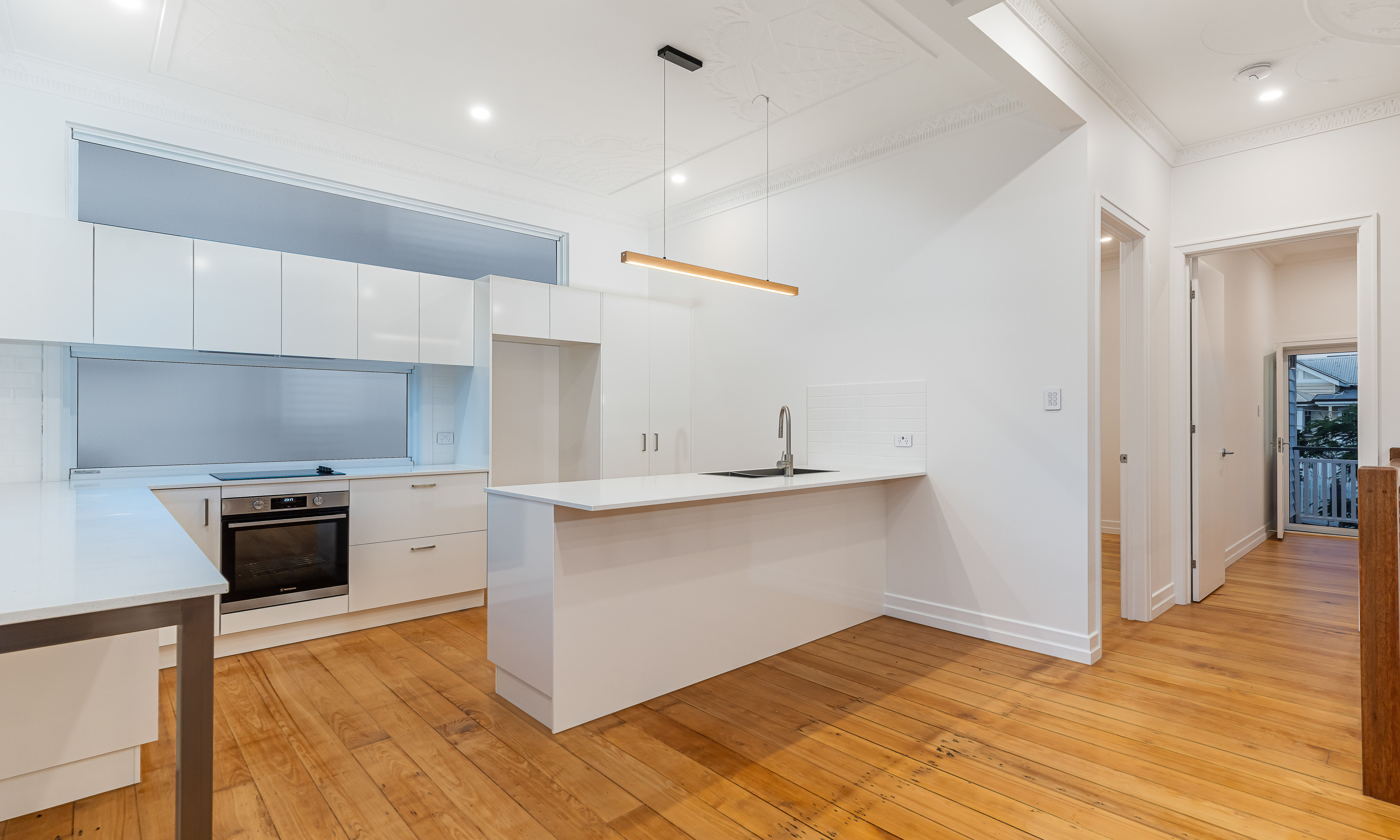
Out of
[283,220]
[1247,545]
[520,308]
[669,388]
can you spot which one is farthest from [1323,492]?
[283,220]

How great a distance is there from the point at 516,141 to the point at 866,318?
238cm

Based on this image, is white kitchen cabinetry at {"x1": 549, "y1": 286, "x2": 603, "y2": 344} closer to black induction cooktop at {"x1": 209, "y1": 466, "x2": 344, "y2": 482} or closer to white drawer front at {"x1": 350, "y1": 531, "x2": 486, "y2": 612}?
white drawer front at {"x1": 350, "y1": 531, "x2": 486, "y2": 612}

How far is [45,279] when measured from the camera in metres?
2.93

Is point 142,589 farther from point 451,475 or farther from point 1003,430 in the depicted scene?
point 1003,430

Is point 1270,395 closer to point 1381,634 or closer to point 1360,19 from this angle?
point 1360,19

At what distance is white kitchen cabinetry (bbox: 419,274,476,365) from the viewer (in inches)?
159

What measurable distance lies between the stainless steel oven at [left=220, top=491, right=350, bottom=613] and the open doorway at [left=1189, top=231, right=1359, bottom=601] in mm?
4957

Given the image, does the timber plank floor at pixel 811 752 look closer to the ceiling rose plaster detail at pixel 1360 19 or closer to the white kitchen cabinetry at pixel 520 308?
the white kitchen cabinetry at pixel 520 308

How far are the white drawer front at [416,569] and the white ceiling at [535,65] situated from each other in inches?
94.3

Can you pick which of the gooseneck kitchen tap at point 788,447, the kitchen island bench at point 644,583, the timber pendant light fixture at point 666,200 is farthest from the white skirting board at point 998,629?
the timber pendant light fixture at point 666,200

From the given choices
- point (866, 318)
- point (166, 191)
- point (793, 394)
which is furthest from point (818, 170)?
point (166, 191)

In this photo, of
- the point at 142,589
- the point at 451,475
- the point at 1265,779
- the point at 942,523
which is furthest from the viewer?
the point at 451,475

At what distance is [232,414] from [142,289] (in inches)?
31.7

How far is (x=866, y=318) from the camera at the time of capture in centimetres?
400
